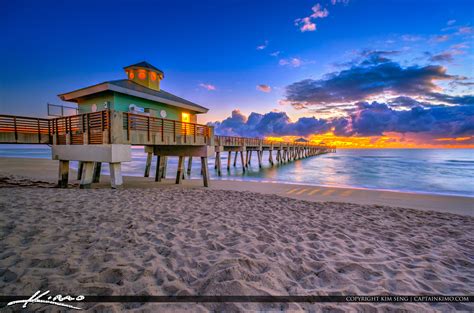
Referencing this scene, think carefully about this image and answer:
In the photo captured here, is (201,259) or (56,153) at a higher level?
(56,153)

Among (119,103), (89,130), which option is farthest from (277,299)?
(119,103)

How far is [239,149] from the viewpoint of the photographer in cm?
2908

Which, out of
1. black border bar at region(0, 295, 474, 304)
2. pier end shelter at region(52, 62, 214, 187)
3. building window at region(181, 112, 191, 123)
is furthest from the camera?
building window at region(181, 112, 191, 123)

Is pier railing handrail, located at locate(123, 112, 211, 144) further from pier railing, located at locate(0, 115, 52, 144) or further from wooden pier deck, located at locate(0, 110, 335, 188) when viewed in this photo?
pier railing, located at locate(0, 115, 52, 144)

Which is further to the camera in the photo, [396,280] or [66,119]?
[66,119]

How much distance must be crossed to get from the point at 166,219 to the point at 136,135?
19.8 ft

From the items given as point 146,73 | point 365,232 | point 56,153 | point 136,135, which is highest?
point 146,73

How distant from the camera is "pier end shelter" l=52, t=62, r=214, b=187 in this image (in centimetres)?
912

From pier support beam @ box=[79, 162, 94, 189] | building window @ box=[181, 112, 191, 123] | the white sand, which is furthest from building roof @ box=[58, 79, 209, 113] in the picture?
the white sand

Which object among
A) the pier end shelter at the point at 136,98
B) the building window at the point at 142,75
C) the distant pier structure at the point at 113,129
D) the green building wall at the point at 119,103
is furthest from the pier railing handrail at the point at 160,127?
the building window at the point at 142,75

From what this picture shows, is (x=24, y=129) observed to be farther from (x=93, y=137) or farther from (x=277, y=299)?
(x=277, y=299)

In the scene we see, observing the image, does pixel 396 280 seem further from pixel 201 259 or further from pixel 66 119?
pixel 66 119

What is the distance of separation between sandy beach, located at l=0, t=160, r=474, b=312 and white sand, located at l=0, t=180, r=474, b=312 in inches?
0.7

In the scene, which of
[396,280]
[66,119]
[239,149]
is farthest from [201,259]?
[239,149]
